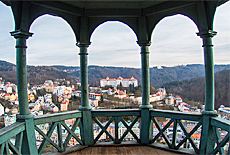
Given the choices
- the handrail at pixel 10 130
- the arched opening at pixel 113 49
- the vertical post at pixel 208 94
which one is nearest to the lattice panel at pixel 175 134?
the vertical post at pixel 208 94

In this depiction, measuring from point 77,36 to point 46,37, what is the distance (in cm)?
77

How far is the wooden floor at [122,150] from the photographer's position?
4.49 meters

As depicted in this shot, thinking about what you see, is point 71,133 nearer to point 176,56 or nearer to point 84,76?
point 84,76

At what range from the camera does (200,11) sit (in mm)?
4137

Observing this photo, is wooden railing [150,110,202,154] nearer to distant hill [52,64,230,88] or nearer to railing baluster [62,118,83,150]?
distant hill [52,64,230,88]

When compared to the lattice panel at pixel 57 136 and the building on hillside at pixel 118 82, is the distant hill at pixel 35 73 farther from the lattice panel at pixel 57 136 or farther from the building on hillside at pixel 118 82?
the lattice panel at pixel 57 136

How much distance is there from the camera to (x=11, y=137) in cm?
342

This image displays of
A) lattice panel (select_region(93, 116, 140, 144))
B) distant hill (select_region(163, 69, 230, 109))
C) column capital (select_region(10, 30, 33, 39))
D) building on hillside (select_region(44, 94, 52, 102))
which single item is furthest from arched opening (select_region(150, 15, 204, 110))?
column capital (select_region(10, 30, 33, 39))

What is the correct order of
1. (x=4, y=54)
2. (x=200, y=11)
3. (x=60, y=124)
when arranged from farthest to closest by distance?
(x=60, y=124) < (x=200, y=11) < (x=4, y=54)

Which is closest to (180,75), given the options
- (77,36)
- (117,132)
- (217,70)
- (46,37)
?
(217,70)

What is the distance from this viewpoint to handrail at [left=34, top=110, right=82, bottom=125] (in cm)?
413

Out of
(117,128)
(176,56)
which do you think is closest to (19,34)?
(117,128)

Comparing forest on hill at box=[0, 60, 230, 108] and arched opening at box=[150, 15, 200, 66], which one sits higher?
arched opening at box=[150, 15, 200, 66]

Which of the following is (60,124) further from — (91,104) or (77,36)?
(77,36)
